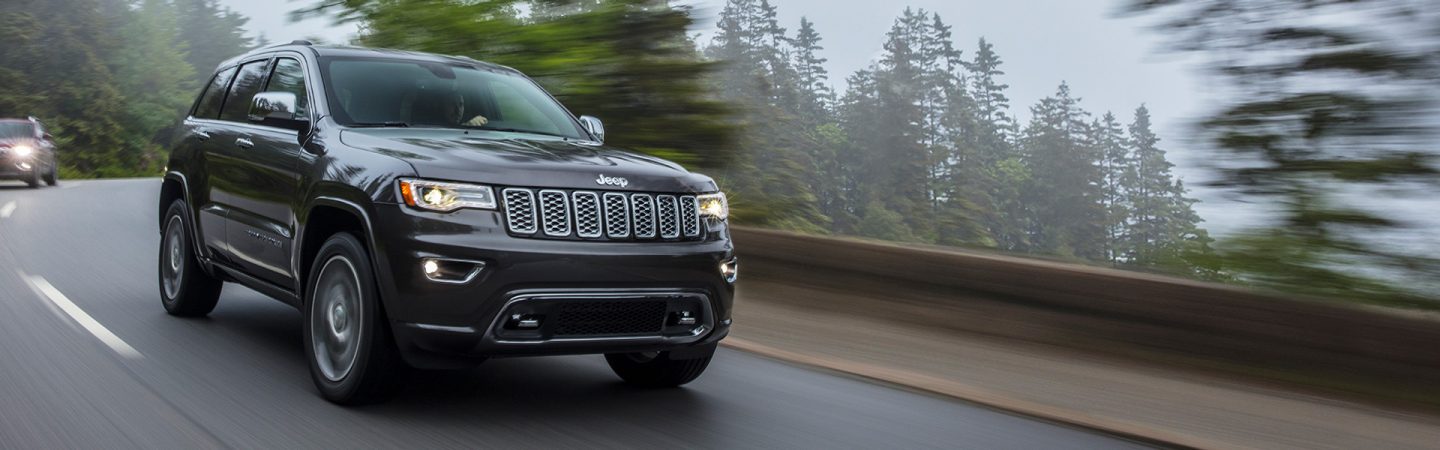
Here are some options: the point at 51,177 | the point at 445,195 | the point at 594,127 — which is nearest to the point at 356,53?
the point at 594,127

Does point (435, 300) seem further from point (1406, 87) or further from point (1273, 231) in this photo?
point (1406, 87)

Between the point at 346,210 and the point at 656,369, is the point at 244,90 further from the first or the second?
the point at 656,369

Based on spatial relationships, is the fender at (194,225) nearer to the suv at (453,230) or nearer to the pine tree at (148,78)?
the suv at (453,230)

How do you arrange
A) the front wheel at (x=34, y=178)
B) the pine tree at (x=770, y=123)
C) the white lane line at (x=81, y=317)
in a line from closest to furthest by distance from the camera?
the white lane line at (x=81, y=317)
the pine tree at (x=770, y=123)
the front wheel at (x=34, y=178)

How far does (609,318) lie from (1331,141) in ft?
17.3

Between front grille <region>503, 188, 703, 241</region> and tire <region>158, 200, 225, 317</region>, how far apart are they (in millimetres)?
3496

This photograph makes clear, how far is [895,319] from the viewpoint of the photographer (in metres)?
9.47

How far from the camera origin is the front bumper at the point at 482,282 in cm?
548

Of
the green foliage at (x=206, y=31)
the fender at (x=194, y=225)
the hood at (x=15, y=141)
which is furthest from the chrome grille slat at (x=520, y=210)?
the green foliage at (x=206, y=31)

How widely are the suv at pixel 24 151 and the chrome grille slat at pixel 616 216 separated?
26328 mm

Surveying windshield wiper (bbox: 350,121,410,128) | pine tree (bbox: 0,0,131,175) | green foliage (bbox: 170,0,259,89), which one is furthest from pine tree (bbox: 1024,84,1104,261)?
green foliage (bbox: 170,0,259,89)

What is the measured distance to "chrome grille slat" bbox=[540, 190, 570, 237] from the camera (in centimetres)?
564

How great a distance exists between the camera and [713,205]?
6383 mm

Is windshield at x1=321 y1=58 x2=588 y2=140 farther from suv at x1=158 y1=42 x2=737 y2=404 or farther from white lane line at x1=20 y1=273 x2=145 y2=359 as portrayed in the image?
white lane line at x1=20 y1=273 x2=145 y2=359
